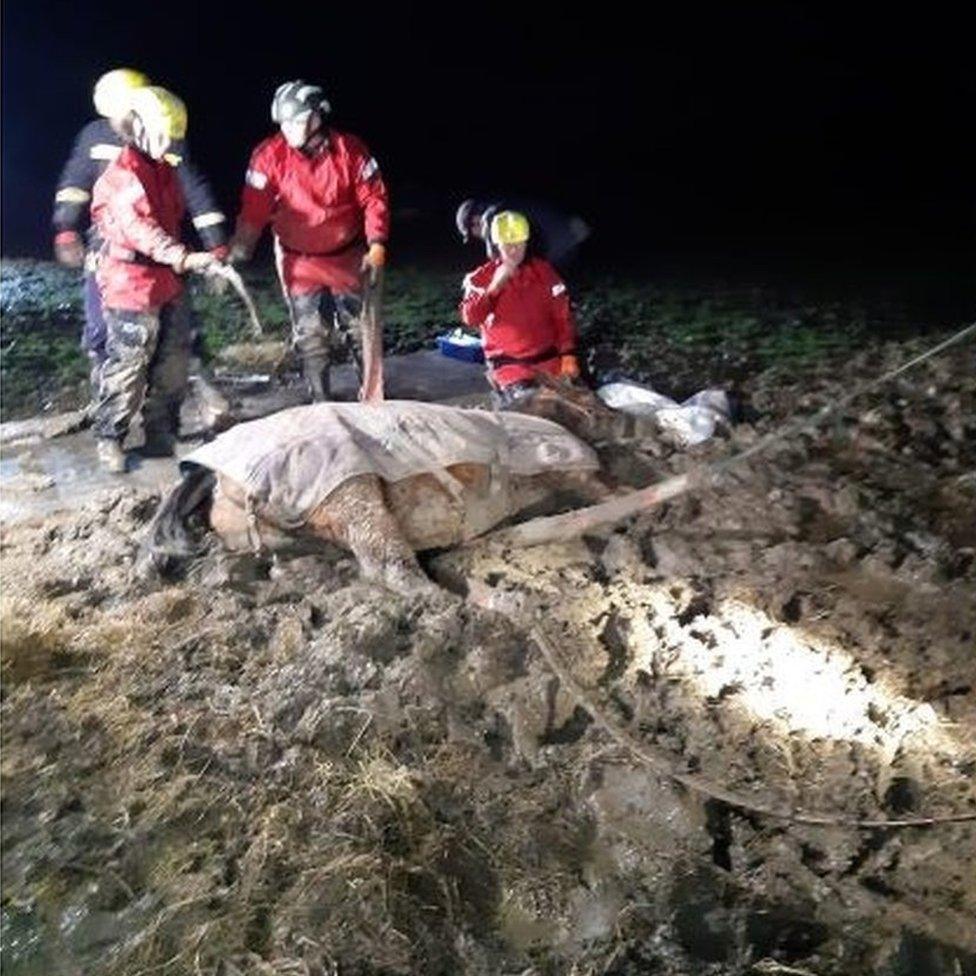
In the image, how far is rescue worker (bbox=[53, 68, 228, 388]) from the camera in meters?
5.61

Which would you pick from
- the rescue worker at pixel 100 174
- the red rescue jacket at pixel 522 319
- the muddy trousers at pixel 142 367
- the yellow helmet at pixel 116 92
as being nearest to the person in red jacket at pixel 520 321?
the red rescue jacket at pixel 522 319

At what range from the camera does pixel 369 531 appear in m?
4.90

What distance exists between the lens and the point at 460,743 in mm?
3842

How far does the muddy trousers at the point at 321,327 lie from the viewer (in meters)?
6.55

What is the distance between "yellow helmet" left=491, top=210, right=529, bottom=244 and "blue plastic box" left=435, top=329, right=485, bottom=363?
62.9 inches

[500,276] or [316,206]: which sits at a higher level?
[316,206]

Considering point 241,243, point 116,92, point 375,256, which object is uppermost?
point 116,92

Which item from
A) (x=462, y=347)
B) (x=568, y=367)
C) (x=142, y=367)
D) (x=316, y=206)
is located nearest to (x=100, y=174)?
(x=142, y=367)

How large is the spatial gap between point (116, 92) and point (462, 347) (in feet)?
10.4

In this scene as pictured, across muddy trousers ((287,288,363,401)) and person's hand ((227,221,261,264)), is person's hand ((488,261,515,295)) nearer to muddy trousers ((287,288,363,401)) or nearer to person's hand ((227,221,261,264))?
muddy trousers ((287,288,363,401))

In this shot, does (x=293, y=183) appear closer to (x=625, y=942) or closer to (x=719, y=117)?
(x=625, y=942)

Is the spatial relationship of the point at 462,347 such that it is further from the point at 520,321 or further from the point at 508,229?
the point at 508,229

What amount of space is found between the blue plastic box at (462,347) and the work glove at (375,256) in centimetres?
173

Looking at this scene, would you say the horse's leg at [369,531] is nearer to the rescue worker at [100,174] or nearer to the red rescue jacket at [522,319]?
the rescue worker at [100,174]
